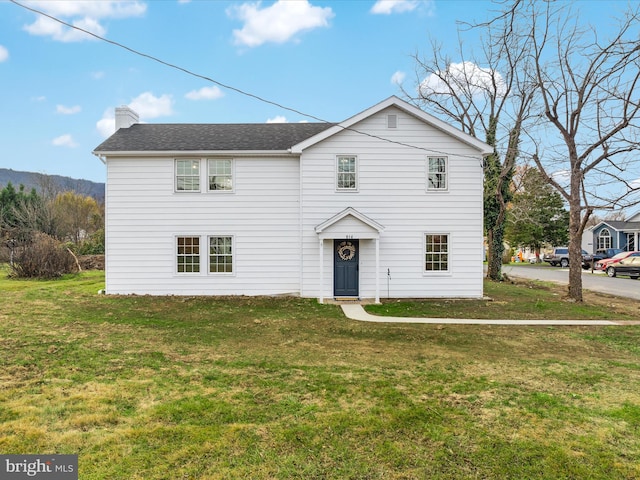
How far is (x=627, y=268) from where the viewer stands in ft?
82.1

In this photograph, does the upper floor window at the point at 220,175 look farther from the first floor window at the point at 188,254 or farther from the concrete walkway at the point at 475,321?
A: the concrete walkway at the point at 475,321

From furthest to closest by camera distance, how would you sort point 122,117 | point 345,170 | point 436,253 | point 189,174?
point 122,117 < point 189,174 < point 436,253 < point 345,170

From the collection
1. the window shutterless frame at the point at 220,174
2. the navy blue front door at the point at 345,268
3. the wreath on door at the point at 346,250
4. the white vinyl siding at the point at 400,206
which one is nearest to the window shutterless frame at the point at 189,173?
the window shutterless frame at the point at 220,174

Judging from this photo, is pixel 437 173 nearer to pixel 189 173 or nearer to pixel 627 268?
pixel 189 173

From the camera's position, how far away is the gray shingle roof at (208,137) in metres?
14.5

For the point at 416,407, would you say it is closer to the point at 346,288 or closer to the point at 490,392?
the point at 490,392

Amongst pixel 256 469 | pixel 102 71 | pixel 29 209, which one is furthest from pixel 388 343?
pixel 29 209

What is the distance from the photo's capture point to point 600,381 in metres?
5.99

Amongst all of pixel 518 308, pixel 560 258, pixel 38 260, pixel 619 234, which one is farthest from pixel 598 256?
pixel 38 260

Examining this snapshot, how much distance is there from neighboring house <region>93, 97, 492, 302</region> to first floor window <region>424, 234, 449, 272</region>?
0.12 feet

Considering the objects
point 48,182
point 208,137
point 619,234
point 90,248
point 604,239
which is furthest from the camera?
point 48,182

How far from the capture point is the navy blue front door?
564 inches

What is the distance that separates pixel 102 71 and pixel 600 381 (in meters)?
21.7

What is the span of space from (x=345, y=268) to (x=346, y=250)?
2.21 feet
